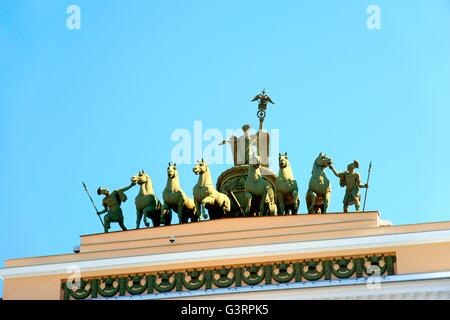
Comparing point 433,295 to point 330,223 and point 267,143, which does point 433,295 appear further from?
point 267,143

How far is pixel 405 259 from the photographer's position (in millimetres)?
28938

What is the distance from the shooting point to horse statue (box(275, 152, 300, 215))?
3147 centimetres

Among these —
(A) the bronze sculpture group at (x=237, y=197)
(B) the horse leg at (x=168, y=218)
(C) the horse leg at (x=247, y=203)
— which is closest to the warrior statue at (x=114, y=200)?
(A) the bronze sculpture group at (x=237, y=197)

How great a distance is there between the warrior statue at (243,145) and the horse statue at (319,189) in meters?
3.04

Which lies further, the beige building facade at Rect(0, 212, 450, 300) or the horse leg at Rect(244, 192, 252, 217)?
the horse leg at Rect(244, 192, 252, 217)

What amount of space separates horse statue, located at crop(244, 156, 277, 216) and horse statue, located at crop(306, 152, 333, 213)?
927 mm

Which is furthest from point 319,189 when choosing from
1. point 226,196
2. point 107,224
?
point 107,224

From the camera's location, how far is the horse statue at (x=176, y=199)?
31.9 meters
